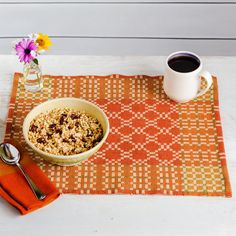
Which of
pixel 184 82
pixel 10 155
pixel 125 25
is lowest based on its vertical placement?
pixel 10 155

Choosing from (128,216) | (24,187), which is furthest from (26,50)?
(128,216)

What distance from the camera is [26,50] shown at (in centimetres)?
133

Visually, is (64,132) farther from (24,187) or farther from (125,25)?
(125,25)

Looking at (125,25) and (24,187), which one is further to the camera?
(125,25)

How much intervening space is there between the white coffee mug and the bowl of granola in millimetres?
203

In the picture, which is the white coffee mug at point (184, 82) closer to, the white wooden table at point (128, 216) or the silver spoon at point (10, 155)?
the white wooden table at point (128, 216)

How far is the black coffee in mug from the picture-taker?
4.49ft

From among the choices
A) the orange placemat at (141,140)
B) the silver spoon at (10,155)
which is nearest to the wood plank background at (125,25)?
the orange placemat at (141,140)

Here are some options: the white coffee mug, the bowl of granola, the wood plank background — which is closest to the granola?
the bowl of granola

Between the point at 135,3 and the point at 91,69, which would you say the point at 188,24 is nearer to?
→ the point at 135,3

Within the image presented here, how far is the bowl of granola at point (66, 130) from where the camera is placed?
1231 millimetres

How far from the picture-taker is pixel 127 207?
3.92ft

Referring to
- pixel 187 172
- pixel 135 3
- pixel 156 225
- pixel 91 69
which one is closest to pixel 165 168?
pixel 187 172

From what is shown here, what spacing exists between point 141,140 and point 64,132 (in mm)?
191
